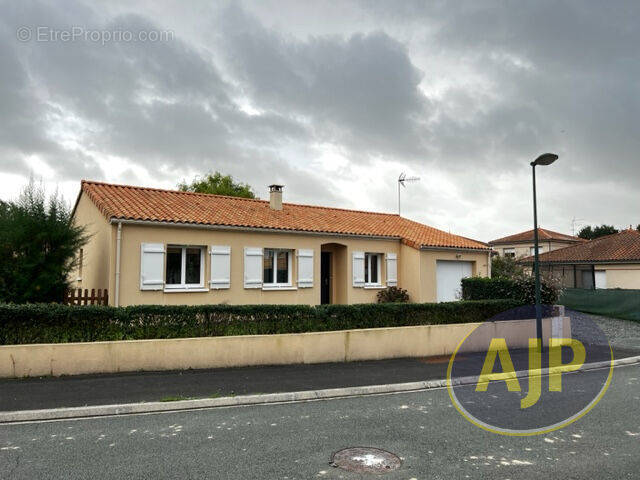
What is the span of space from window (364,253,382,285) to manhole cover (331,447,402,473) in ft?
45.8

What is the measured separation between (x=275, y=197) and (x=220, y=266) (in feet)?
15.9

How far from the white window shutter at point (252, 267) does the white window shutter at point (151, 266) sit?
274 cm

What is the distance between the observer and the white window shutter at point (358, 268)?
1825 cm

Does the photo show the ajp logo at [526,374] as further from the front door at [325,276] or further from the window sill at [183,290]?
the window sill at [183,290]

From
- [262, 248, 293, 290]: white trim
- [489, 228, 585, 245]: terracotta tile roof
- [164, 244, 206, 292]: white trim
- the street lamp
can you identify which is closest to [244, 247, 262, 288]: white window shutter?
[262, 248, 293, 290]: white trim

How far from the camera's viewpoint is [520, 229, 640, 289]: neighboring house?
29312 millimetres

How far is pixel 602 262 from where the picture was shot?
30.6 m

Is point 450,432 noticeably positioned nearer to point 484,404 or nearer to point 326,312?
point 484,404

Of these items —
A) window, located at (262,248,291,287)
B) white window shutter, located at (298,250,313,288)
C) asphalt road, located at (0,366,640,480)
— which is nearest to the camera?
asphalt road, located at (0,366,640,480)

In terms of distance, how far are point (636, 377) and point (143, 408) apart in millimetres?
9457

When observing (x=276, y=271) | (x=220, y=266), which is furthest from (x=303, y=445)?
(x=276, y=271)

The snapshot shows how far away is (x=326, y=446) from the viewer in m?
5.39

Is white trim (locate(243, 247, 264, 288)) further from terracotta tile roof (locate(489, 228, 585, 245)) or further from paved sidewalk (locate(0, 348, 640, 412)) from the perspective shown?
terracotta tile roof (locate(489, 228, 585, 245))

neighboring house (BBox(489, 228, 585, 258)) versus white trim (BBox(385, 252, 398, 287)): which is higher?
neighboring house (BBox(489, 228, 585, 258))
